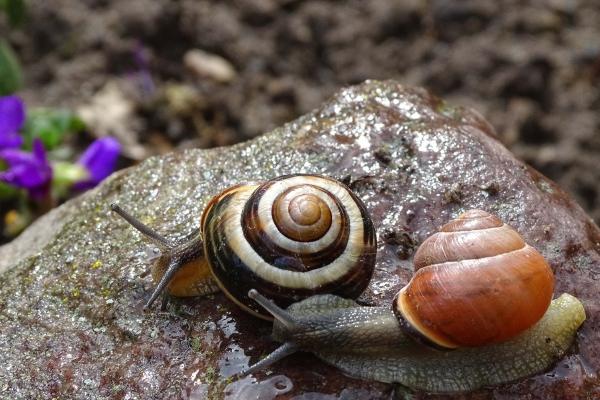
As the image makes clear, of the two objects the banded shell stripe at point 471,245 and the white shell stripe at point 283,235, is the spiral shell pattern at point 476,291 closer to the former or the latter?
→ the banded shell stripe at point 471,245

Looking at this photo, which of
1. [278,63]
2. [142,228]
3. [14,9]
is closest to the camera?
[142,228]

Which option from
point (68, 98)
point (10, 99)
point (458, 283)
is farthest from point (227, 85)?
point (458, 283)

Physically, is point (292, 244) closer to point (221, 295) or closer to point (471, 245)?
point (221, 295)

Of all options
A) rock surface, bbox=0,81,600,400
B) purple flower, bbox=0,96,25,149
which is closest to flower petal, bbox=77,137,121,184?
purple flower, bbox=0,96,25,149

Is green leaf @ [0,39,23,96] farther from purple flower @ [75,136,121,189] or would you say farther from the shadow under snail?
the shadow under snail

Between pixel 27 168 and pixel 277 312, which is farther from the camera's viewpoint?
pixel 27 168

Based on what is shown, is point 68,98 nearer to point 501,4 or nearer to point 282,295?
point 501,4

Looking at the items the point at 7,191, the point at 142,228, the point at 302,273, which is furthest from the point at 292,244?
the point at 7,191
